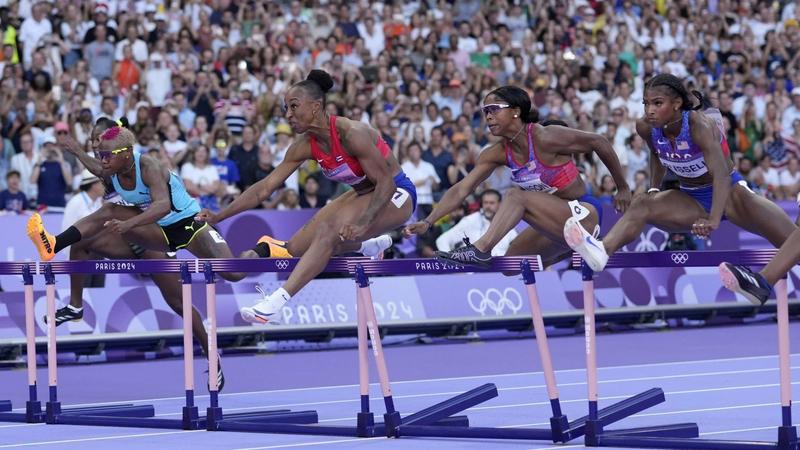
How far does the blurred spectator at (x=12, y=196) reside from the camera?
1873cm

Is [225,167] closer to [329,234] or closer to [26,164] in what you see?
[26,164]

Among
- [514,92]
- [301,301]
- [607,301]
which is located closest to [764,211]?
[514,92]

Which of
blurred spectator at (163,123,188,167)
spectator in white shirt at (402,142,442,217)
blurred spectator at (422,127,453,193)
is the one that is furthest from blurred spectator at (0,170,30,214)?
blurred spectator at (422,127,453,193)

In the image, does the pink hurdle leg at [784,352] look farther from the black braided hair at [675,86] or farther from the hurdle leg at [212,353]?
the hurdle leg at [212,353]

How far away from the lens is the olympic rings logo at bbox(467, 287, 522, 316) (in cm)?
2039

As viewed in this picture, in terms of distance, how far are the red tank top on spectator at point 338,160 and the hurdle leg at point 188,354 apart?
134 cm

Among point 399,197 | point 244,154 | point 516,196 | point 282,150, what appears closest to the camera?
point 516,196

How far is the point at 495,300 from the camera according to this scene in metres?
20.5

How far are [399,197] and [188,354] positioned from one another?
2051 mm

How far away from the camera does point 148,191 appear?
13.1 meters

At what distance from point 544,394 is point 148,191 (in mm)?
4184

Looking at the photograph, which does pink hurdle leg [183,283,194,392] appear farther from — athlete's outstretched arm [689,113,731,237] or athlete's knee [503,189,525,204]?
athlete's outstretched arm [689,113,731,237]

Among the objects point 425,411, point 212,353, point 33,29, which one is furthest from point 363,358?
point 33,29

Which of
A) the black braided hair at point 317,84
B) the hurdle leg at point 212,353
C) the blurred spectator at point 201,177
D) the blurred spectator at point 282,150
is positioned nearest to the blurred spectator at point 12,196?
the blurred spectator at point 201,177
